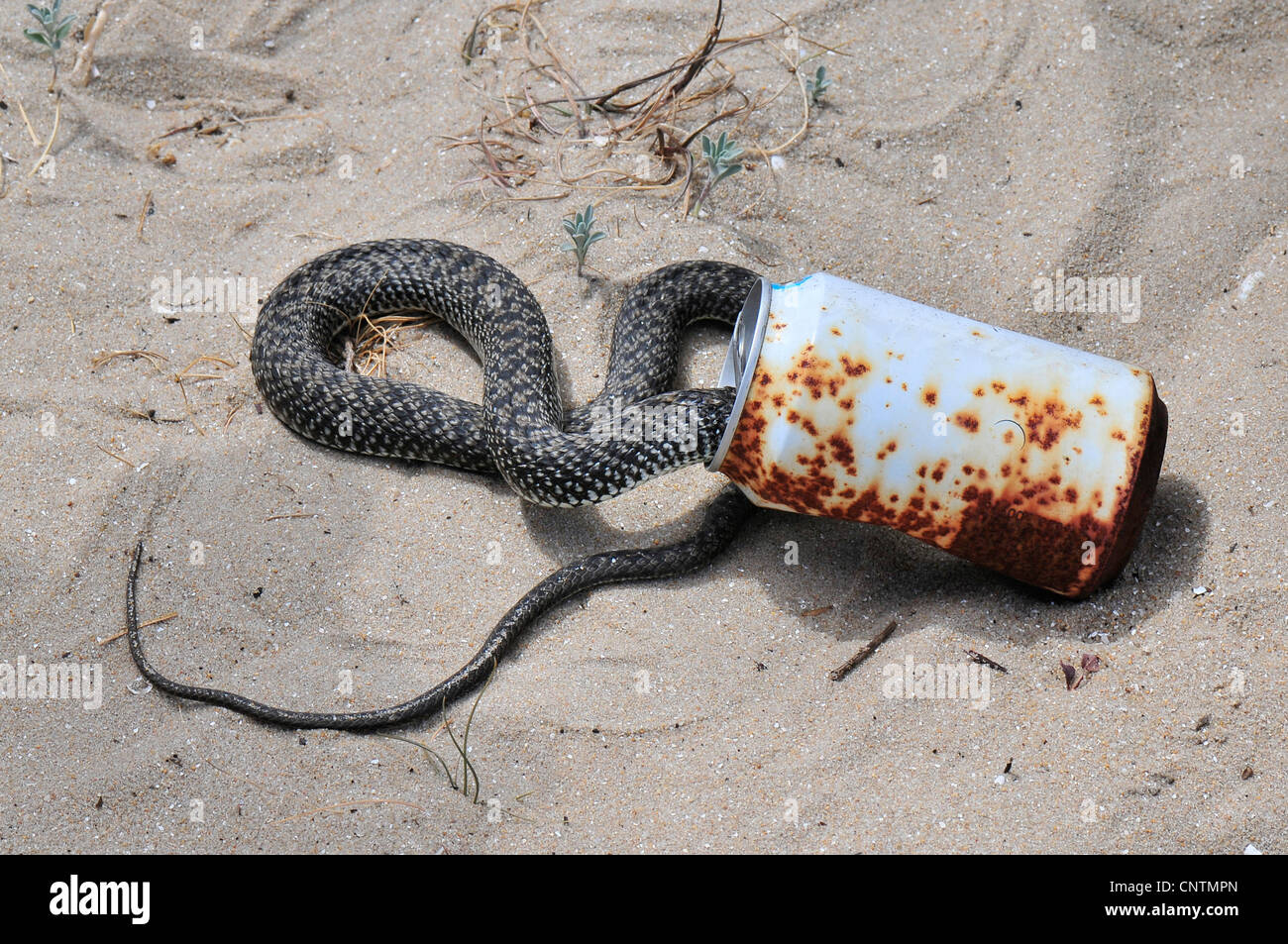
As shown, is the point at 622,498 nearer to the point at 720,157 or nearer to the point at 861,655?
the point at 861,655

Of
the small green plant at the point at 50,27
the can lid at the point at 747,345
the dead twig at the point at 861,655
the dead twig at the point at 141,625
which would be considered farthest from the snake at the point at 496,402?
the small green plant at the point at 50,27

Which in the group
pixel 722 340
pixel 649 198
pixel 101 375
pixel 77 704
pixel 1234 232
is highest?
pixel 1234 232

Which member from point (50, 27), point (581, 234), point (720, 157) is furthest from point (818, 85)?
point (50, 27)

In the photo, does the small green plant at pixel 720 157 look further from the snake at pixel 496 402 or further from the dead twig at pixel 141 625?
the dead twig at pixel 141 625

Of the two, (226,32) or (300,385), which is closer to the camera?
(300,385)

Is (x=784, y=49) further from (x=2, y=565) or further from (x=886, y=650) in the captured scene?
(x=2, y=565)

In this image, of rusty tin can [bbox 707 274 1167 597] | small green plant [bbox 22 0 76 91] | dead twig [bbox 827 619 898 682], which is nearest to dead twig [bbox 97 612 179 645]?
rusty tin can [bbox 707 274 1167 597]

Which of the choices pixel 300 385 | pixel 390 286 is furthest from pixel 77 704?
pixel 390 286
